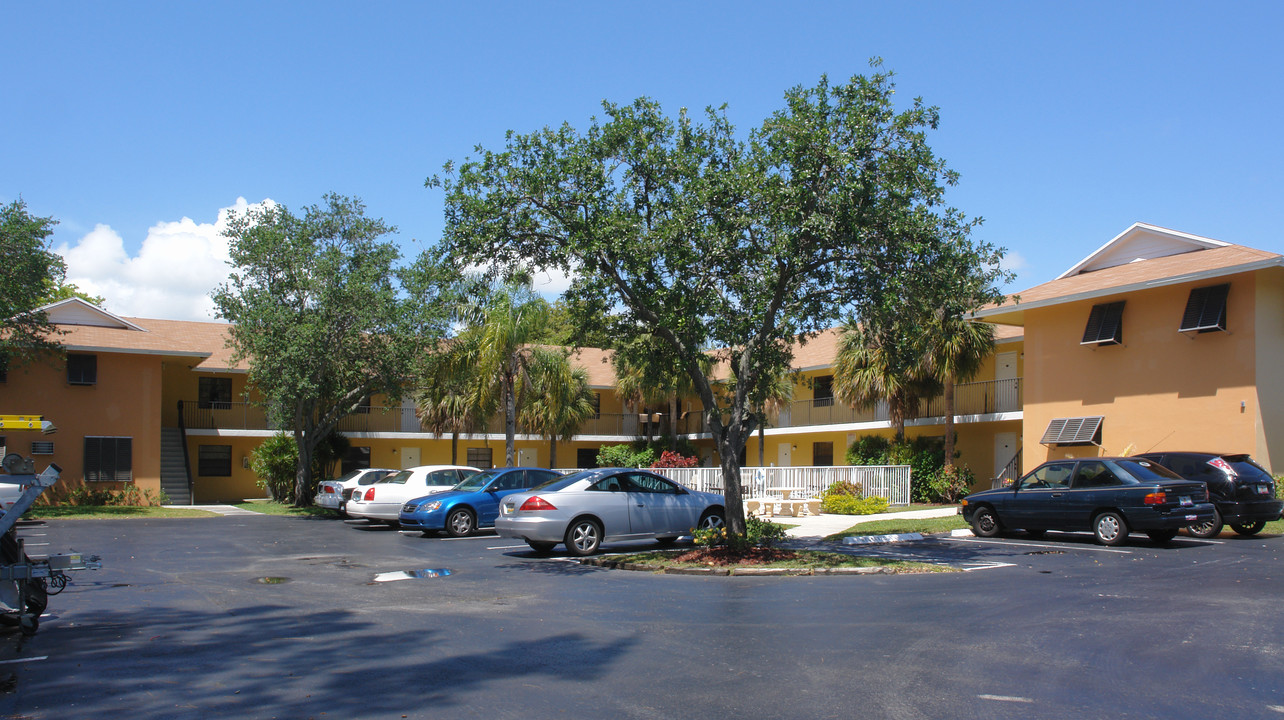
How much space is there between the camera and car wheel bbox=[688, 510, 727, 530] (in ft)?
53.7

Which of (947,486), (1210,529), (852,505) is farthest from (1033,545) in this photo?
(947,486)

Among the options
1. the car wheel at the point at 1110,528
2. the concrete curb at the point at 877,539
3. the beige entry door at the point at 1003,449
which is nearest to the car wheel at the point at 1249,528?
the car wheel at the point at 1110,528

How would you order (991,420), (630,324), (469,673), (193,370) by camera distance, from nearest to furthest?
(469,673)
(630,324)
(991,420)
(193,370)

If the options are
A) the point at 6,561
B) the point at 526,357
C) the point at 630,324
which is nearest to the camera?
the point at 6,561

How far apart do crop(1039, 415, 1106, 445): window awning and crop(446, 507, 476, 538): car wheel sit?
14.7 meters

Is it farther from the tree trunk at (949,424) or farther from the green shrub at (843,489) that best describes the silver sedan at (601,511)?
the tree trunk at (949,424)

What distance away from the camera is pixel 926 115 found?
43.8ft

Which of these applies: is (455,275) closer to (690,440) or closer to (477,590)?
(477,590)

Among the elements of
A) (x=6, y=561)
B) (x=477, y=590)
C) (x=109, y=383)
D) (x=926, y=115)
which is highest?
(x=926, y=115)

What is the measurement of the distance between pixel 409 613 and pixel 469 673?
2.97m

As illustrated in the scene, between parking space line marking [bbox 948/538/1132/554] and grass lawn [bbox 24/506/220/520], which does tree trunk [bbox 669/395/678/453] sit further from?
parking space line marking [bbox 948/538/1132/554]

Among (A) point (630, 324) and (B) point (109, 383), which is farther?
(B) point (109, 383)

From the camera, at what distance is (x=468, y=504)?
19.2 meters

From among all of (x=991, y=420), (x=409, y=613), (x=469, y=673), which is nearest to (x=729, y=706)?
(x=469, y=673)
